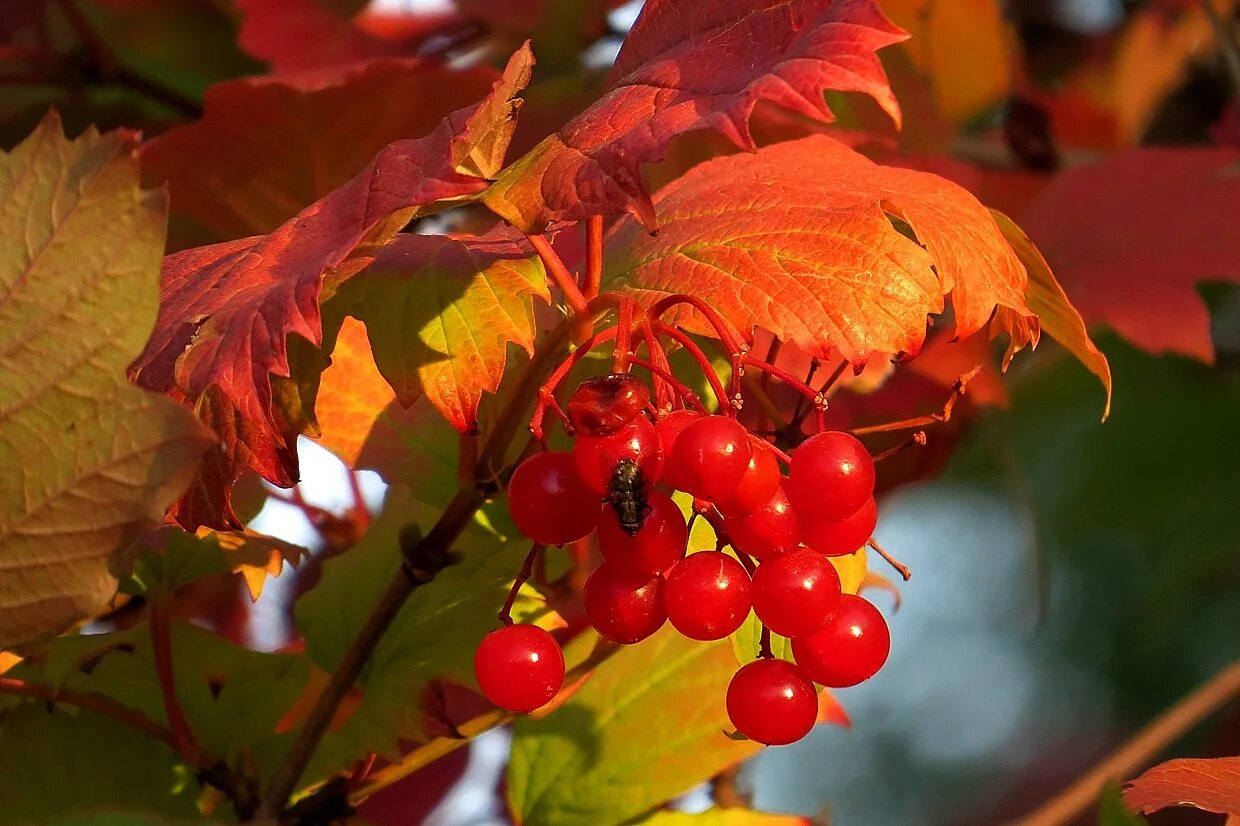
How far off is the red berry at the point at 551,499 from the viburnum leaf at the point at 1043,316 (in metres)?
0.18

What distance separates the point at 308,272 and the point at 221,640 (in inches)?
11.7

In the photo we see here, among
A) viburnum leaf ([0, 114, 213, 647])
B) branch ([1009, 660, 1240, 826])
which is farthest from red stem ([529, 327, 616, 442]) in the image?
branch ([1009, 660, 1240, 826])

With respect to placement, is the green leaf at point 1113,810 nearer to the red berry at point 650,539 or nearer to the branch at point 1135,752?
the red berry at point 650,539

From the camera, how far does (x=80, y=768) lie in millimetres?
576

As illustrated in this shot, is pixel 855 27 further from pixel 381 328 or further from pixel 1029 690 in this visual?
pixel 1029 690

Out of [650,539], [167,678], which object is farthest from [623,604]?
[167,678]

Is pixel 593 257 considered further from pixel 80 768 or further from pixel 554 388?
→ pixel 80 768

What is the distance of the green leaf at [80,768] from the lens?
1.85ft

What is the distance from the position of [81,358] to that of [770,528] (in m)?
0.23

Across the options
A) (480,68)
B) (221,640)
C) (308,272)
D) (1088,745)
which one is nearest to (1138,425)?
(1088,745)

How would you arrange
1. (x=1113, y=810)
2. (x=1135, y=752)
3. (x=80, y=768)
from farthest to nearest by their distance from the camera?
(x=1135, y=752)
(x=80, y=768)
(x=1113, y=810)

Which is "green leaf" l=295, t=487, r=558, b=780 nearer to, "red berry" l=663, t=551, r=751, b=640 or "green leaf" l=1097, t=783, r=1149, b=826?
"red berry" l=663, t=551, r=751, b=640

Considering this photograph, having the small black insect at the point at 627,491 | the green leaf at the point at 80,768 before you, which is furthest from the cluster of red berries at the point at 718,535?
the green leaf at the point at 80,768

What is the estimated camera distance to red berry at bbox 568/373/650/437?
1.36 feet
